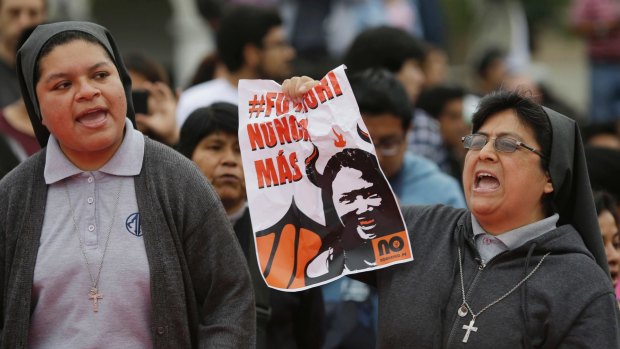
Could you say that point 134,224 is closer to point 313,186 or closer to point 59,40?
point 59,40

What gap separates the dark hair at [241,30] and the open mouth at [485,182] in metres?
3.71

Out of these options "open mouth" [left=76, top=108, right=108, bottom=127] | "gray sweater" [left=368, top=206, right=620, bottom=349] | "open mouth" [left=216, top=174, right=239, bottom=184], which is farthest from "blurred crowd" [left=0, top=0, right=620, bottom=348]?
"open mouth" [left=76, top=108, right=108, bottom=127]

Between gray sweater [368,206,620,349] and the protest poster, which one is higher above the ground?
the protest poster

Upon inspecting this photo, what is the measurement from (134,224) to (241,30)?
4.12 m

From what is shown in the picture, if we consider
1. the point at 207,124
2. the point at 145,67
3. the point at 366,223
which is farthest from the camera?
the point at 145,67

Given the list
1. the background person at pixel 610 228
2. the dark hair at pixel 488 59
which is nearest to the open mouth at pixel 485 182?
the background person at pixel 610 228

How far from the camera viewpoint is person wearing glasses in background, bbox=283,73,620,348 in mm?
4238

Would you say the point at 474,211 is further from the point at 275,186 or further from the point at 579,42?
the point at 579,42

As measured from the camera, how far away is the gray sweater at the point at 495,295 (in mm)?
4152

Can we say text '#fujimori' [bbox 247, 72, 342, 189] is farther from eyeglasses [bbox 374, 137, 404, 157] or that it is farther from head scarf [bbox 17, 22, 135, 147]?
eyeglasses [bbox 374, 137, 404, 157]

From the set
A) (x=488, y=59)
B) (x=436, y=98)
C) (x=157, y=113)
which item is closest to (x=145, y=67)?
(x=157, y=113)

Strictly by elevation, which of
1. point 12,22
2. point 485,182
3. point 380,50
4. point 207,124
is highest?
point 12,22

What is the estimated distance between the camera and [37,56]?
4.17 meters

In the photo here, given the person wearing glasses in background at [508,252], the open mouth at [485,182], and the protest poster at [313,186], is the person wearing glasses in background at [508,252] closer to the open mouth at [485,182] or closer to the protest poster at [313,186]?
the open mouth at [485,182]
